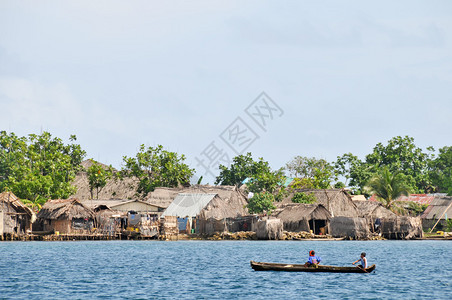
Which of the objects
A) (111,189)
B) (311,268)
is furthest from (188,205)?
(311,268)

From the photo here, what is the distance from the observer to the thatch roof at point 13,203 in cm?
6162

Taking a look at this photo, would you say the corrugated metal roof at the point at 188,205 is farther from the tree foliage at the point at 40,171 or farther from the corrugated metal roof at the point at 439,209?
the corrugated metal roof at the point at 439,209

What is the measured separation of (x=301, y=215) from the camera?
214ft

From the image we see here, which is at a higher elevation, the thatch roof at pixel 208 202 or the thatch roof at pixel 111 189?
the thatch roof at pixel 111 189

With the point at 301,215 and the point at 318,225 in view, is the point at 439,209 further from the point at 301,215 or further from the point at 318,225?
the point at 301,215

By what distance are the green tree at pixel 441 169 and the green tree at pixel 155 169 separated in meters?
40.2

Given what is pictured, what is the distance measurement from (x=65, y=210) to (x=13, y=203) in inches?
204

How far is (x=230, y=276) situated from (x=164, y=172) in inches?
1815

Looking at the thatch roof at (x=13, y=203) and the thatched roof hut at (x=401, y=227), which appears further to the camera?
the thatched roof hut at (x=401, y=227)

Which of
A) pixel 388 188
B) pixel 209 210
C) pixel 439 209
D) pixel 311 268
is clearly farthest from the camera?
pixel 439 209

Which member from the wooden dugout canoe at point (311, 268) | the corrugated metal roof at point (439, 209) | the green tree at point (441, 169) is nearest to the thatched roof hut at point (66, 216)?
the wooden dugout canoe at point (311, 268)

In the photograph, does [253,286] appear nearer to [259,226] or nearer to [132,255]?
[132,255]

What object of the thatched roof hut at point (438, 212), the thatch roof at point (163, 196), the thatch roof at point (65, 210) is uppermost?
the thatch roof at point (163, 196)

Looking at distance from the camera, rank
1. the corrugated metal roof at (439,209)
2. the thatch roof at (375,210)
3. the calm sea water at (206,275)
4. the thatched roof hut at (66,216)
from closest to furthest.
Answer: the calm sea water at (206,275), the thatched roof hut at (66,216), the thatch roof at (375,210), the corrugated metal roof at (439,209)
